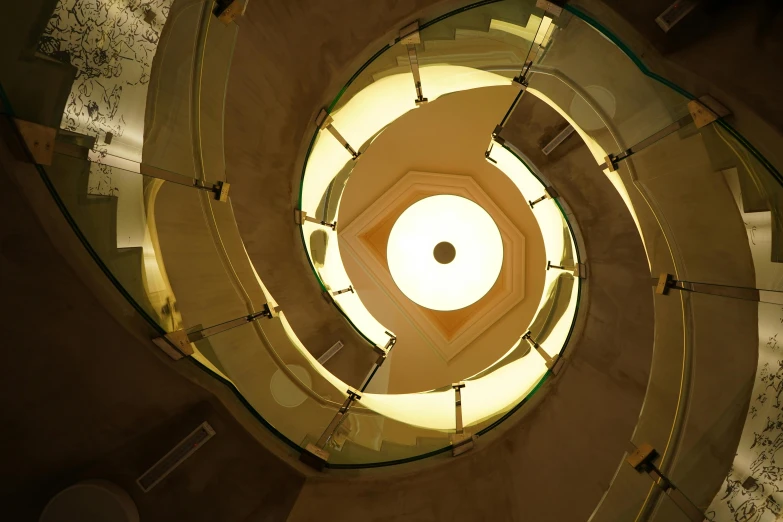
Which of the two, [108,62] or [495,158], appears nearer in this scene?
[108,62]

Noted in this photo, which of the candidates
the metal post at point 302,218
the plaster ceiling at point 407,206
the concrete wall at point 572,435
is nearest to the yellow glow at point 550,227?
the concrete wall at point 572,435

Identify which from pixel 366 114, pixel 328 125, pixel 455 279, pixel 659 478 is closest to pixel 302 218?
pixel 328 125

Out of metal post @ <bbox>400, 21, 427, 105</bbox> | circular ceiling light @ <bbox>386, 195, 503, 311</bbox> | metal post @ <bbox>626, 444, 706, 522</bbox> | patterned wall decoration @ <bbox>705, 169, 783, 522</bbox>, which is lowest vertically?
metal post @ <bbox>626, 444, 706, 522</bbox>

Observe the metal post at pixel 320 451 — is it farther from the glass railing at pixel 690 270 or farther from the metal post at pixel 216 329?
the glass railing at pixel 690 270

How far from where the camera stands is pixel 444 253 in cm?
718

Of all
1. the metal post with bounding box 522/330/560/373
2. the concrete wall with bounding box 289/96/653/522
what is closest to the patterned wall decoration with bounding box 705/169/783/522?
the concrete wall with bounding box 289/96/653/522

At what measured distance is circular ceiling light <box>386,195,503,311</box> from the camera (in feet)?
22.8

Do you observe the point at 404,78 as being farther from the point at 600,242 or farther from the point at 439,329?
the point at 439,329

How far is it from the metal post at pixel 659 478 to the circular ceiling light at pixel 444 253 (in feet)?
14.8

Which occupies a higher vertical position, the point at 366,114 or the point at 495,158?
the point at 495,158

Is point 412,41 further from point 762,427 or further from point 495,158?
point 762,427

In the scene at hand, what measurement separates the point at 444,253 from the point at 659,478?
5.02 metres

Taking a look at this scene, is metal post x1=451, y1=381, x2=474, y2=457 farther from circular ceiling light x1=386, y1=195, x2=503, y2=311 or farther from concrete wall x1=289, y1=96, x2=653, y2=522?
circular ceiling light x1=386, y1=195, x2=503, y2=311

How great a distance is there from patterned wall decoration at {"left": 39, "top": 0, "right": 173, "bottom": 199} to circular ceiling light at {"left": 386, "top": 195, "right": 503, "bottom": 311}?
509cm
